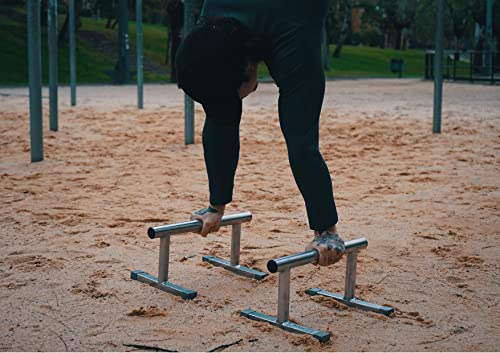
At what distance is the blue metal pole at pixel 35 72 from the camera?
6746 millimetres

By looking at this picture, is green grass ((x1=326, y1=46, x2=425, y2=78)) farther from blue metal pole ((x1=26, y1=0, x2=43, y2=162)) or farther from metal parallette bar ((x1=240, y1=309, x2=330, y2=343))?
metal parallette bar ((x1=240, y1=309, x2=330, y2=343))

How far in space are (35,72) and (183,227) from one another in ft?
13.7

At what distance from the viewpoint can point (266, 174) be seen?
6.23 meters

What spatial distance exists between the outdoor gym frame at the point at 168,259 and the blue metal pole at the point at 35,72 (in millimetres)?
3864

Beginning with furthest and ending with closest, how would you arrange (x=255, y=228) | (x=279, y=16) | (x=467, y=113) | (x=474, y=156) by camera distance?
(x=467, y=113), (x=474, y=156), (x=255, y=228), (x=279, y=16)

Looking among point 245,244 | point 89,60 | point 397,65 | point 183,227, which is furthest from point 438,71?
point 397,65

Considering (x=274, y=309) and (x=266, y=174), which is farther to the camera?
(x=266, y=174)

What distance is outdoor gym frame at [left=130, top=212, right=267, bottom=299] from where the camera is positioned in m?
3.04

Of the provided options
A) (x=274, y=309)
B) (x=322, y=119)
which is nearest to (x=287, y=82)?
(x=274, y=309)

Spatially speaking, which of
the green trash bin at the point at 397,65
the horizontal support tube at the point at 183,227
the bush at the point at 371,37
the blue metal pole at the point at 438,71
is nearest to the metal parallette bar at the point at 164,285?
the horizontal support tube at the point at 183,227

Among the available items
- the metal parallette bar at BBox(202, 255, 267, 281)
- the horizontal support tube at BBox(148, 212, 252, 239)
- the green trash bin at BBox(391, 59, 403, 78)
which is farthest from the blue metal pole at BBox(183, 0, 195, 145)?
the green trash bin at BBox(391, 59, 403, 78)

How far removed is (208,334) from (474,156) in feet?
16.8

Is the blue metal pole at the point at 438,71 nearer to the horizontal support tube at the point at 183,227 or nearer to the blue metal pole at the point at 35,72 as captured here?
the blue metal pole at the point at 35,72

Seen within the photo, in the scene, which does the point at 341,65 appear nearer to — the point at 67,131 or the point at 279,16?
the point at 67,131
